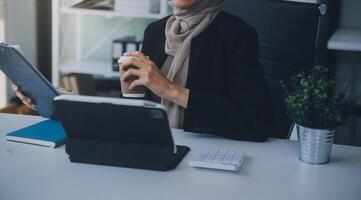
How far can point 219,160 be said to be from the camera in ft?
4.64

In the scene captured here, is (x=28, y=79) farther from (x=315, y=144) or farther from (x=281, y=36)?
(x=281, y=36)

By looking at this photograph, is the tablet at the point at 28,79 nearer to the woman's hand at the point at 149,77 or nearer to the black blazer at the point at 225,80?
the woman's hand at the point at 149,77

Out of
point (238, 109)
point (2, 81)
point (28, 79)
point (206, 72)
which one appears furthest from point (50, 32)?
point (238, 109)

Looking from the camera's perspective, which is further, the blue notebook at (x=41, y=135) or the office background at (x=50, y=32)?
the office background at (x=50, y=32)

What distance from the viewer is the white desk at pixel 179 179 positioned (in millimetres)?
1253

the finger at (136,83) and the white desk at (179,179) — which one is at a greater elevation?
the finger at (136,83)

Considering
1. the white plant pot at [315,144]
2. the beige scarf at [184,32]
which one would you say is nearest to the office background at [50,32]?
the beige scarf at [184,32]

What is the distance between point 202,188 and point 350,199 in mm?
317

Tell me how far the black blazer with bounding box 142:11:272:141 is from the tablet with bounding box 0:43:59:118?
1.32ft

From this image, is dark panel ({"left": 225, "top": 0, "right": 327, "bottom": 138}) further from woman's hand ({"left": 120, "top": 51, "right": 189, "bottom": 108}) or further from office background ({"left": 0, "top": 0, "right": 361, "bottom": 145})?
office background ({"left": 0, "top": 0, "right": 361, "bottom": 145})

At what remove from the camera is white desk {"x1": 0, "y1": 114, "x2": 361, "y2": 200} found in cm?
125

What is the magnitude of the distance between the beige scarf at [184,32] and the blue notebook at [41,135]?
0.41 m

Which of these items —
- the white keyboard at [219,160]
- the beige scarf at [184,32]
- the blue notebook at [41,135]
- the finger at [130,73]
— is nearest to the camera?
the white keyboard at [219,160]

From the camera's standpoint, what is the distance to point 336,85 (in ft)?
4.82
